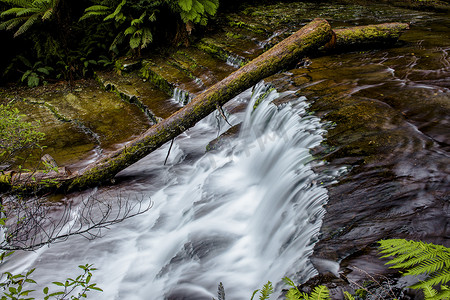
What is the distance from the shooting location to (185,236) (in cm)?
409

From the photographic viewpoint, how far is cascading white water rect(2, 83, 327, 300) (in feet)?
10.6

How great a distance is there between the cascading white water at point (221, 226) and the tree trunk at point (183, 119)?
0.40 metres

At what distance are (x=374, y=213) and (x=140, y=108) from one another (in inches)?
227

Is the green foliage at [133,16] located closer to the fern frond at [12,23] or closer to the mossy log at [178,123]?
the fern frond at [12,23]

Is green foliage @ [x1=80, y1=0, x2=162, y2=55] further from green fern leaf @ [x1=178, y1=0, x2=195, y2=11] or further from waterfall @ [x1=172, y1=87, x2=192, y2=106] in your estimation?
waterfall @ [x1=172, y1=87, x2=192, y2=106]

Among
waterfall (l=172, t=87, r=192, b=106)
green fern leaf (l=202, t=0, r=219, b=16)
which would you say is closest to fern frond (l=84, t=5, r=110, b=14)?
green fern leaf (l=202, t=0, r=219, b=16)

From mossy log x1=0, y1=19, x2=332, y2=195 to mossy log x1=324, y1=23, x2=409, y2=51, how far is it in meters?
1.26

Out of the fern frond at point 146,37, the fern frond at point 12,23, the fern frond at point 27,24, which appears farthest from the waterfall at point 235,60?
the fern frond at point 12,23

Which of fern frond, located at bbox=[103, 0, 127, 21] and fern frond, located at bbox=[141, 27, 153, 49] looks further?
fern frond, located at bbox=[141, 27, 153, 49]

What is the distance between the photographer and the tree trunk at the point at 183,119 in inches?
176

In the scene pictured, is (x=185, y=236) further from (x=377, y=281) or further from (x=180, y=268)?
(x=377, y=281)

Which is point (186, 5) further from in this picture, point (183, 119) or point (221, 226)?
point (221, 226)

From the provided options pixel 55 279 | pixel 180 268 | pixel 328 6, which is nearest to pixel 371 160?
pixel 180 268

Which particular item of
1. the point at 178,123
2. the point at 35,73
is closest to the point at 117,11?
the point at 35,73
